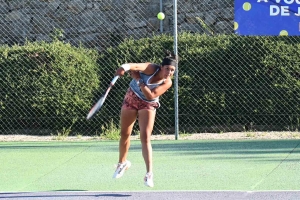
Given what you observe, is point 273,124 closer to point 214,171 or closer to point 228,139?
point 228,139

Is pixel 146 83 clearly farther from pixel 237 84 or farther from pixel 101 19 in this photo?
pixel 101 19

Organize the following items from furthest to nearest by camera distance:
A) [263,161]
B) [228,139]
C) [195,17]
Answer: [195,17] < [228,139] < [263,161]

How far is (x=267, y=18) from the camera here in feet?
42.0

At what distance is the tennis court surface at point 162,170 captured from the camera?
8164 millimetres

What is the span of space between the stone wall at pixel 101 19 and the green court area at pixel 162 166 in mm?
3204

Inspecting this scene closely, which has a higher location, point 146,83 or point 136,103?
point 146,83

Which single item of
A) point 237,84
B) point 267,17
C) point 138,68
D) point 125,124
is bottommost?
point 125,124

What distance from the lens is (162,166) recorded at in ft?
33.0

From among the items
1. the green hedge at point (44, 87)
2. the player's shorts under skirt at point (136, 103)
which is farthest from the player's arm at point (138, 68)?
Result: the green hedge at point (44, 87)

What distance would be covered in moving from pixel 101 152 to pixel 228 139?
232 cm

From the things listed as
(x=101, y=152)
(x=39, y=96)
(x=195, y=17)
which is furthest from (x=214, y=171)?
(x=195, y=17)

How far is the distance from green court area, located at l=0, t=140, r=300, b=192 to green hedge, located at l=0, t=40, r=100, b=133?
2.67 ft

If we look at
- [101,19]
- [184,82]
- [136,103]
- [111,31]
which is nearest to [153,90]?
[136,103]

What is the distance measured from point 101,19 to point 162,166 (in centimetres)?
585
